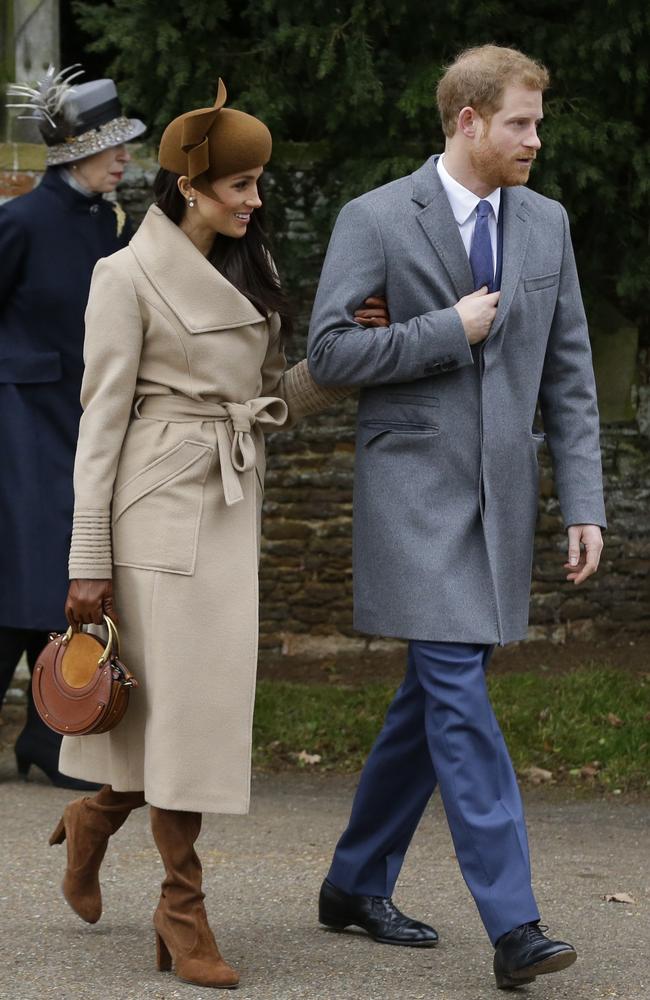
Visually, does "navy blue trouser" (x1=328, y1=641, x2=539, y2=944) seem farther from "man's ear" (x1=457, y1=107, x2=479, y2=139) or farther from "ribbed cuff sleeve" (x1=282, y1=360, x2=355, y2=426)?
"man's ear" (x1=457, y1=107, x2=479, y2=139)

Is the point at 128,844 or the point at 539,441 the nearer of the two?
the point at 539,441

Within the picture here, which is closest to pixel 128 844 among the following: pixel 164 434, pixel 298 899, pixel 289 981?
pixel 298 899

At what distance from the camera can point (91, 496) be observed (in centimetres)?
383

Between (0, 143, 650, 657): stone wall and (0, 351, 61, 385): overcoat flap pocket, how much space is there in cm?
256

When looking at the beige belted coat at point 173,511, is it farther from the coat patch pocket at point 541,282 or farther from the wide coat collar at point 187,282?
the coat patch pocket at point 541,282

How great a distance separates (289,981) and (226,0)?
14.8 feet

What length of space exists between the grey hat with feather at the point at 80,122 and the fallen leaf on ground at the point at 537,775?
8.86 feet

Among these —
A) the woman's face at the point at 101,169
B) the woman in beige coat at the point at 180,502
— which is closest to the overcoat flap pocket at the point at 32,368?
the woman's face at the point at 101,169

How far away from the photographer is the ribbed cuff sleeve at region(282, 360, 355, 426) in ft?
13.7

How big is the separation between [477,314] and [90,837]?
153 centimetres

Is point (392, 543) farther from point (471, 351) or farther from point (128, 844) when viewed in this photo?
point (128, 844)

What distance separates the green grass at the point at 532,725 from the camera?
21.2 feet

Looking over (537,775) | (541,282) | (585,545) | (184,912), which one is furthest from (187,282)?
(537,775)

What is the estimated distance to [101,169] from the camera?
5727 millimetres
